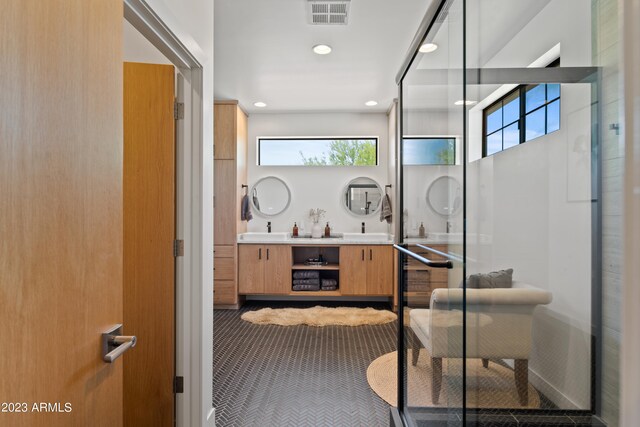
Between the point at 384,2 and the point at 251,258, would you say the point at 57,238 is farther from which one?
the point at 251,258

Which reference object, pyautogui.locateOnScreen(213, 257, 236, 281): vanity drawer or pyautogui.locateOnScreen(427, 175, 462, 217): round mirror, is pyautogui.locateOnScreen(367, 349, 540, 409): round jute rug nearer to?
pyautogui.locateOnScreen(427, 175, 462, 217): round mirror

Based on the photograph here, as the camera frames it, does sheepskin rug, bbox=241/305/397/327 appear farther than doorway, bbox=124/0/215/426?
Yes

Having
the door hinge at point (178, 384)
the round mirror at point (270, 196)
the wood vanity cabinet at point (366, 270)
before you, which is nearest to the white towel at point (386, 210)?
the wood vanity cabinet at point (366, 270)

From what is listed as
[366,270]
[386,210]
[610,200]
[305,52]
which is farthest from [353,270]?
[610,200]

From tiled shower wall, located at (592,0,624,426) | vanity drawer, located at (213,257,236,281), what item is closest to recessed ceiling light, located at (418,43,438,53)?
tiled shower wall, located at (592,0,624,426)

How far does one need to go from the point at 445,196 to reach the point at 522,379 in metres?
0.63

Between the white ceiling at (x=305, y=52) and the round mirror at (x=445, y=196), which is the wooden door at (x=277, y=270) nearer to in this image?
the white ceiling at (x=305, y=52)

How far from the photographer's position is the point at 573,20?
846 mm

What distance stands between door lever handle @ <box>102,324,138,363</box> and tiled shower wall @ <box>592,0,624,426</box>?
3.41 ft

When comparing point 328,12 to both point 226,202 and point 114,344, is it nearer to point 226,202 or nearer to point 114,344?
point 114,344

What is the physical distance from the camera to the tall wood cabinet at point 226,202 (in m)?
4.36

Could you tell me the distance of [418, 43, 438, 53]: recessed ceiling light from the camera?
1488 mm

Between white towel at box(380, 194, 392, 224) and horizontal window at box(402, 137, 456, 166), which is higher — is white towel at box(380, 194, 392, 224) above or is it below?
below

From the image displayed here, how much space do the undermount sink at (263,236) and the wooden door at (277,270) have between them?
0.50ft
